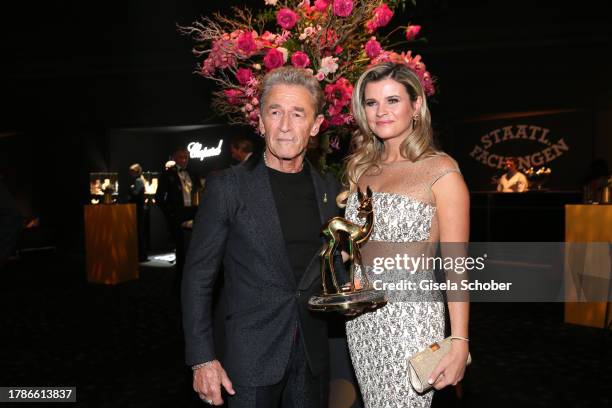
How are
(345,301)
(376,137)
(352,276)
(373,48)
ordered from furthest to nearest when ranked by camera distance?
(373,48) → (376,137) → (352,276) → (345,301)

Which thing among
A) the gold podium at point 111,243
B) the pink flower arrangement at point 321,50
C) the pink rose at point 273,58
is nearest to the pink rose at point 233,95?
the pink flower arrangement at point 321,50

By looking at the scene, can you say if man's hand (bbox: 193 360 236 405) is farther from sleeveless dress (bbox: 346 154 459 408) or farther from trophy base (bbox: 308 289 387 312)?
sleeveless dress (bbox: 346 154 459 408)

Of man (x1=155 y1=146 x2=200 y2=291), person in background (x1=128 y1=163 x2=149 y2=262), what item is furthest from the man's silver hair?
person in background (x1=128 y1=163 x2=149 y2=262)

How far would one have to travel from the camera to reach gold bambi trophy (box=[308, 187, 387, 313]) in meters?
1.72

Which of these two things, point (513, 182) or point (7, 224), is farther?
point (513, 182)

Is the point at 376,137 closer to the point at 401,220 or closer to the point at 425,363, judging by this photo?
the point at 401,220

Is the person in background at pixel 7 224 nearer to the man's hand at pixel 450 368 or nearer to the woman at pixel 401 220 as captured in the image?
the woman at pixel 401 220

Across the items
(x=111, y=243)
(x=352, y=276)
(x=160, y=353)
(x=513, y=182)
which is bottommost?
(x=160, y=353)

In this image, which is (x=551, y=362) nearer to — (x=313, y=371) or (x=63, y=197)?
(x=313, y=371)

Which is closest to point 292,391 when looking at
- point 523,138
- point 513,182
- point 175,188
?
point 175,188

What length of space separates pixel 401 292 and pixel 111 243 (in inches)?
291

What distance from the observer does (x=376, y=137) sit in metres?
2.34

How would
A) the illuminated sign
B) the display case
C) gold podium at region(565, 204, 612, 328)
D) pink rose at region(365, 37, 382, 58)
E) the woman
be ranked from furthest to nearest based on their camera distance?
the illuminated sign → the display case → gold podium at region(565, 204, 612, 328) → pink rose at region(365, 37, 382, 58) → the woman

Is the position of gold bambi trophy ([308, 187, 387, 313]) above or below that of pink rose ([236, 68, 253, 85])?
below
